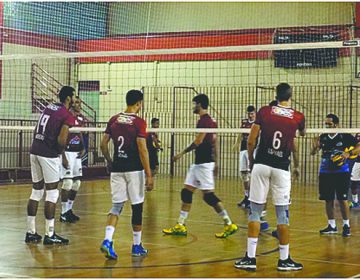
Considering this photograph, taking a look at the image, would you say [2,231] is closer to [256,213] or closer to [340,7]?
[256,213]

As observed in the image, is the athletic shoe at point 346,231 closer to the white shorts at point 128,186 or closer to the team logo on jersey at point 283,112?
the team logo on jersey at point 283,112

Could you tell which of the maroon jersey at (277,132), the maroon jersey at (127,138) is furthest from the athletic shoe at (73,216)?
the maroon jersey at (277,132)

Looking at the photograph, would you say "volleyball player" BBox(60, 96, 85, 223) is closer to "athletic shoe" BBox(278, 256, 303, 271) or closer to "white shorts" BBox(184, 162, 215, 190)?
"white shorts" BBox(184, 162, 215, 190)

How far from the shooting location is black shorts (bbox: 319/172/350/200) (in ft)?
35.9

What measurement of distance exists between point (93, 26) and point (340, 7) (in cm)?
931

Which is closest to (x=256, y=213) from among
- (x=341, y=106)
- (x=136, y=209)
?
(x=136, y=209)

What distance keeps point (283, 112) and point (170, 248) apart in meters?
2.64

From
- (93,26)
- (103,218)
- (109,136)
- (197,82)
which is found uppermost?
(93,26)

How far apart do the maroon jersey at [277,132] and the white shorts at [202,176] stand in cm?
246

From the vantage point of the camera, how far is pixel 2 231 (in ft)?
36.1

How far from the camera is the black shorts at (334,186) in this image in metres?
10.9

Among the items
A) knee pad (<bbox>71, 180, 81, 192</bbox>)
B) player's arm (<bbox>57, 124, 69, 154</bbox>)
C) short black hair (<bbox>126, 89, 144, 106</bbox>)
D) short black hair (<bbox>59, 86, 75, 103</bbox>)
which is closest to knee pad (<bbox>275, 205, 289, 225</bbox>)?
short black hair (<bbox>126, 89, 144, 106</bbox>)

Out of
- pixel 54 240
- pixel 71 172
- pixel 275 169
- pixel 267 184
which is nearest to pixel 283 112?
pixel 275 169

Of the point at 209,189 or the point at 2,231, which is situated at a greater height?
the point at 209,189
